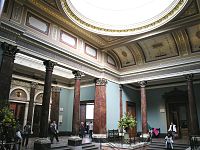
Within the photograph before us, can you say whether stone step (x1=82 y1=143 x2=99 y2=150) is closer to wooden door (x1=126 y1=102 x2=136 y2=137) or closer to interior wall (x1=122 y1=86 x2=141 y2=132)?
interior wall (x1=122 y1=86 x2=141 y2=132)

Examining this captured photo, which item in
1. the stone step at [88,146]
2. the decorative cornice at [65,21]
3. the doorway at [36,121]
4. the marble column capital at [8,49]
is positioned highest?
the decorative cornice at [65,21]

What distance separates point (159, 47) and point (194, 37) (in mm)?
2282

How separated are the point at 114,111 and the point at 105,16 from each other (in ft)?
22.7

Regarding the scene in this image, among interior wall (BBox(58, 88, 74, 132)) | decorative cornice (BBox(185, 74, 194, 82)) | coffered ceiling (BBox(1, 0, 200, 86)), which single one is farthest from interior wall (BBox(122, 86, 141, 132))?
decorative cornice (BBox(185, 74, 194, 82))

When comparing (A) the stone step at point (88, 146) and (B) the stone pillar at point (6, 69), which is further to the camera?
(A) the stone step at point (88, 146)

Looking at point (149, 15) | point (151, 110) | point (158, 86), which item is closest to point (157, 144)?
point (151, 110)

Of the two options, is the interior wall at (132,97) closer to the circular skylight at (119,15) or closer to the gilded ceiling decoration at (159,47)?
the gilded ceiling decoration at (159,47)

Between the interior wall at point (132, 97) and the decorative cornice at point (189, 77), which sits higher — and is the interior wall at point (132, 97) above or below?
below

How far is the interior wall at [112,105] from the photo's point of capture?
1330 cm

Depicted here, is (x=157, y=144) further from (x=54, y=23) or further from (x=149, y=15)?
(x=54, y=23)

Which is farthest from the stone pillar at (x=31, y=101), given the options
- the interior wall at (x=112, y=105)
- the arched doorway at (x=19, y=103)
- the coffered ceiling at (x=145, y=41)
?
the interior wall at (x=112, y=105)

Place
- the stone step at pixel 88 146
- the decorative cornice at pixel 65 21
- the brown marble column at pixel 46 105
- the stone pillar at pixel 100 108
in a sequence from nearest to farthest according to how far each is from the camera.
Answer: the brown marble column at pixel 46 105
the decorative cornice at pixel 65 21
the stone step at pixel 88 146
the stone pillar at pixel 100 108

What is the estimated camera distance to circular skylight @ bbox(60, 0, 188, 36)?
34.0 ft

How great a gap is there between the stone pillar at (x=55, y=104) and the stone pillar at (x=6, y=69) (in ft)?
24.8
